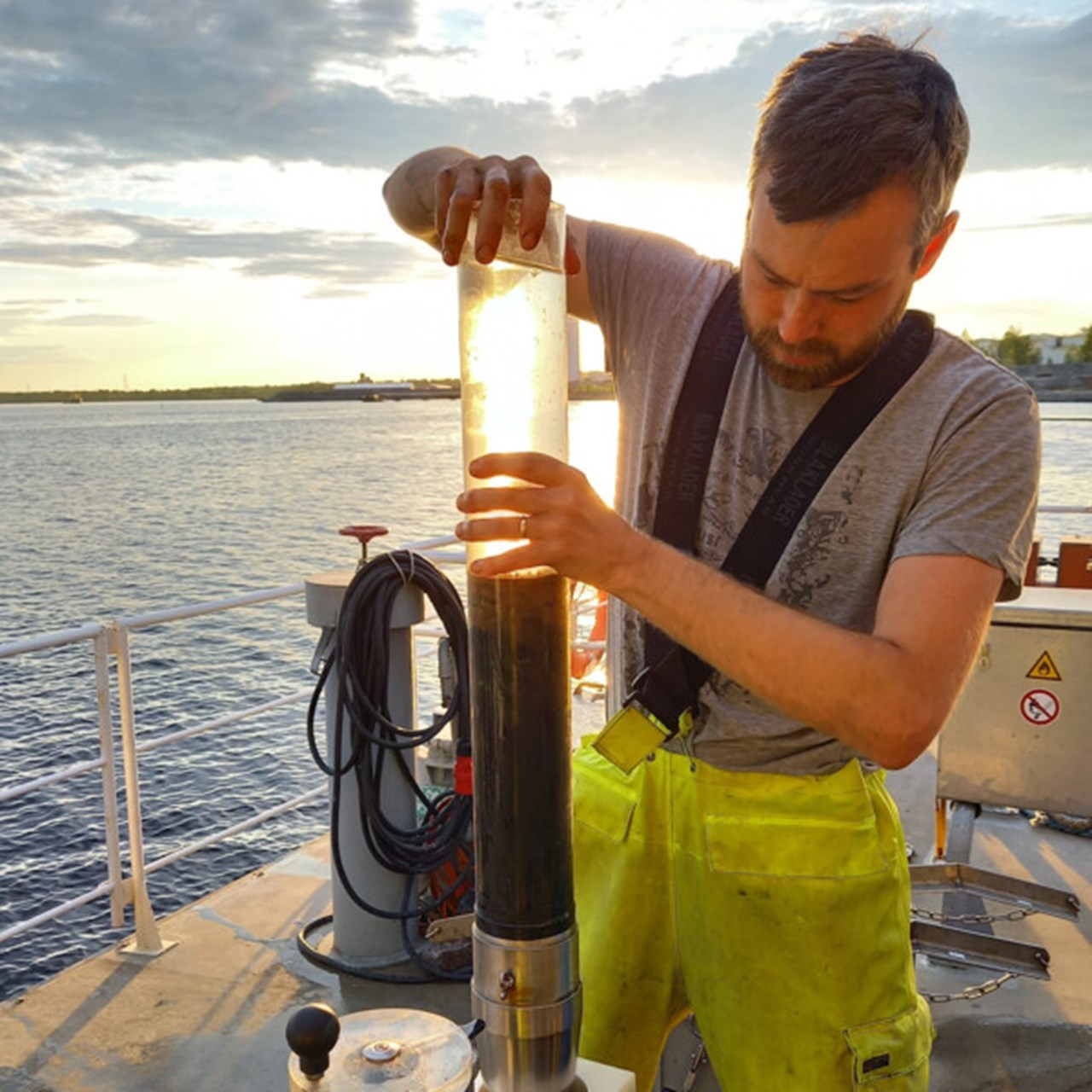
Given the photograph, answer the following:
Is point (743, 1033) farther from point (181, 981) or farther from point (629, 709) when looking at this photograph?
point (181, 981)

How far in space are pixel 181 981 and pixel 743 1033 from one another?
265cm

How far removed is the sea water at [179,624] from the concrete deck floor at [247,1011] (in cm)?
209

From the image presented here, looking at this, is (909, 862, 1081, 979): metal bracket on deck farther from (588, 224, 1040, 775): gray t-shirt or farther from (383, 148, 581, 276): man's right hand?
(383, 148, 581, 276): man's right hand

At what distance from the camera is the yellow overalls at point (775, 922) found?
1.66 m

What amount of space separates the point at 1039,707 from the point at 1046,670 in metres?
0.15

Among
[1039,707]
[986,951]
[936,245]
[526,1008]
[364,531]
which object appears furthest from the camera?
[1039,707]

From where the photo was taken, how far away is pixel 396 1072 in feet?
3.49

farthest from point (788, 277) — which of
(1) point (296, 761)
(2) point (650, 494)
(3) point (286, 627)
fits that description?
(3) point (286, 627)

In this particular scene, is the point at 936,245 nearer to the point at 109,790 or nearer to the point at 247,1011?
the point at 247,1011

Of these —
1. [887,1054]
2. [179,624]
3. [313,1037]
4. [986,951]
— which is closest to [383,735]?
[986,951]

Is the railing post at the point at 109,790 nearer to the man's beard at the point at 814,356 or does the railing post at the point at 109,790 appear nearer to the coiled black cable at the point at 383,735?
the coiled black cable at the point at 383,735

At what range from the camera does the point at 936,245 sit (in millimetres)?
1450

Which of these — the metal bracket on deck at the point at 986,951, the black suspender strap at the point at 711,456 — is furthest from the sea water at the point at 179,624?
the metal bracket on deck at the point at 986,951

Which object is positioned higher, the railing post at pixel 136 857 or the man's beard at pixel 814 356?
the man's beard at pixel 814 356
